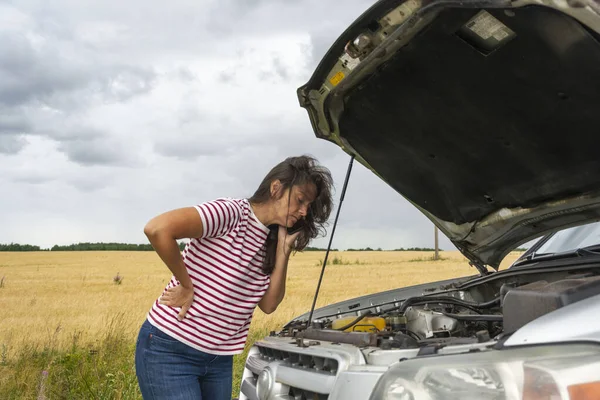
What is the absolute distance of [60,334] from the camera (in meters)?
8.64

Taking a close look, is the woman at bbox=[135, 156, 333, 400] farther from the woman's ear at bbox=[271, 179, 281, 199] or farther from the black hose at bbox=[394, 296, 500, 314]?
the black hose at bbox=[394, 296, 500, 314]

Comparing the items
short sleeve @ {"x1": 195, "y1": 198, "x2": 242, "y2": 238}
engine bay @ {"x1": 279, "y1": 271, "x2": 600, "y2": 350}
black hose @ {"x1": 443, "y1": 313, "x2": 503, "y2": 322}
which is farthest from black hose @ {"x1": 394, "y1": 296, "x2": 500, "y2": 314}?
short sleeve @ {"x1": 195, "y1": 198, "x2": 242, "y2": 238}

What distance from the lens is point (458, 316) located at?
8.93 feet

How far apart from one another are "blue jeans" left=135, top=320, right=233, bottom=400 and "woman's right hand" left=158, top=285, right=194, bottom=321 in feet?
0.50

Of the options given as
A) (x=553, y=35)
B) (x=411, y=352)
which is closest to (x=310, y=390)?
(x=411, y=352)

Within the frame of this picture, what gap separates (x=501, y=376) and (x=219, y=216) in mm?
1534

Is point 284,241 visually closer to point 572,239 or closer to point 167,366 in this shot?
point 167,366

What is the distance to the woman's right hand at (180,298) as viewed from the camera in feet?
9.10

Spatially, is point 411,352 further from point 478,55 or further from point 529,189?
point 529,189

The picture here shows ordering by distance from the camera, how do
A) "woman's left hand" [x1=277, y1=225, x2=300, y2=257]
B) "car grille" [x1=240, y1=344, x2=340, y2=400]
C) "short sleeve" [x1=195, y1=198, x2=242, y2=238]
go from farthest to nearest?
"woman's left hand" [x1=277, y1=225, x2=300, y2=257] < "short sleeve" [x1=195, y1=198, x2=242, y2=238] < "car grille" [x1=240, y1=344, x2=340, y2=400]

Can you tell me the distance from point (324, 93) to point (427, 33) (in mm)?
617

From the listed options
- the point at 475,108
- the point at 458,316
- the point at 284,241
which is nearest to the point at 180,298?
the point at 284,241

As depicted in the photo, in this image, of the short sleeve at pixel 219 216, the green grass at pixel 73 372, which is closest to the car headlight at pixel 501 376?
the short sleeve at pixel 219 216

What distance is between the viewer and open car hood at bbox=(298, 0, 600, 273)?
2287mm
